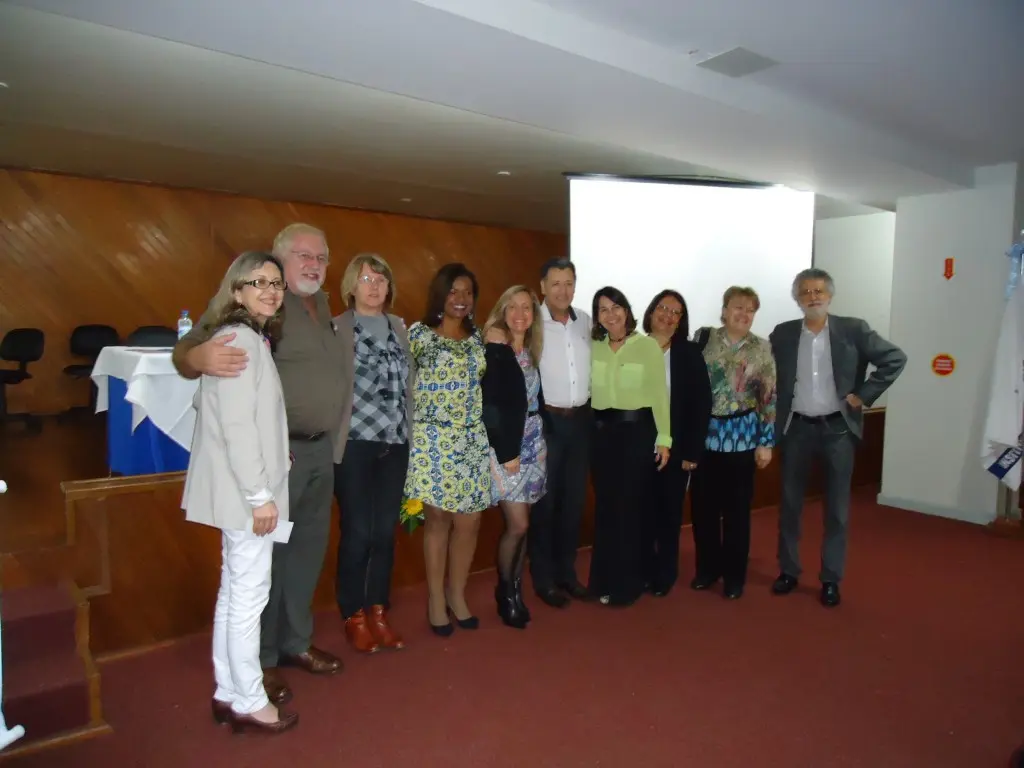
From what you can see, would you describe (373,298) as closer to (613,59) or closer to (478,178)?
(613,59)

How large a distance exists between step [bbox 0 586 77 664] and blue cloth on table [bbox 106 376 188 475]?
2.87 ft

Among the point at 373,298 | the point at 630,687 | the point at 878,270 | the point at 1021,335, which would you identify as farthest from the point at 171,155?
the point at 878,270

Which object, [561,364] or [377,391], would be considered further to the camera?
[561,364]

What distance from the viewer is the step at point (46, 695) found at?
79.6 inches

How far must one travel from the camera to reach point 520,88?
3041mm

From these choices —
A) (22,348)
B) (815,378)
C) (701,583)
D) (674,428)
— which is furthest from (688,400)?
(22,348)

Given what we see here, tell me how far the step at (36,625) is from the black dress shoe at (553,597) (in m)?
1.80

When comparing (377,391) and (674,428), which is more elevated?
(377,391)

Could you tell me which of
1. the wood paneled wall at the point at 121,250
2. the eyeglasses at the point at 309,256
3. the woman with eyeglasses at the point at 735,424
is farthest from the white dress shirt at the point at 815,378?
the wood paneled wall at the point at 121,250

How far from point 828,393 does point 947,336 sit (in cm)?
241

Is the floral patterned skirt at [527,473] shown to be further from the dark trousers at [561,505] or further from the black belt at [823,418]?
the black belt at [823,418]

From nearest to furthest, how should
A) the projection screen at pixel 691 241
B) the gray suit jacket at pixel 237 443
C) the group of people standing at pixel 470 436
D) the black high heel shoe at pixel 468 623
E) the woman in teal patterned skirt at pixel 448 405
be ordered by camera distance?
the gray suit jacket at pixel 237 443, the group of people standing at pixel 470 436, the woman in teal patterned skirt at pixel 448 405, the black high heel shoe at pixel 468 623, the projection screen at pixel 691 241

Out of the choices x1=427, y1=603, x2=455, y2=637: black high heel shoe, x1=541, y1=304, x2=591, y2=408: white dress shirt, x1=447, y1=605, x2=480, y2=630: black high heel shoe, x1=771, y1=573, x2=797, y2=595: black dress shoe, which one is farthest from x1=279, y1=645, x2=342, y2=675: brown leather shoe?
x1=771, y1=573, x2=797, y2=595: black dress shoe

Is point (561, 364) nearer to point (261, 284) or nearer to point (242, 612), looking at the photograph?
point (261, 284)
